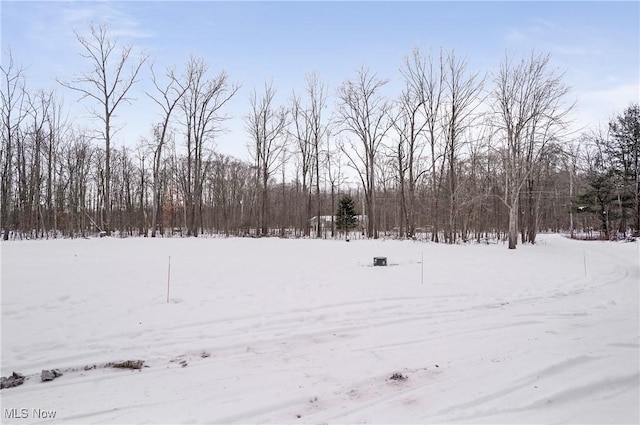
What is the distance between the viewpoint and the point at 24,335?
5.61 metres

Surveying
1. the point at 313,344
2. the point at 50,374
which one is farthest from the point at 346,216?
Answer: the point at 50,374

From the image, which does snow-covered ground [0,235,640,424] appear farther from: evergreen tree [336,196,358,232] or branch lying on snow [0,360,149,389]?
evergreen tree [336,196,358,232]

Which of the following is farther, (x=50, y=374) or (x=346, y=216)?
(x=346, y=216)

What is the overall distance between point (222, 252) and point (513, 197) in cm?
1681

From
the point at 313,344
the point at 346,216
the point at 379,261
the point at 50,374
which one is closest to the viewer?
Answer: the point at 50,374

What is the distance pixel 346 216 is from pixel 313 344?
2585cm

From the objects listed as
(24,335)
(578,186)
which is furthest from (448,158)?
(578,186)

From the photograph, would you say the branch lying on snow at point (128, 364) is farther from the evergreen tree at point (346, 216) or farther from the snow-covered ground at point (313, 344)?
the evergreen tree at point (346, 216)

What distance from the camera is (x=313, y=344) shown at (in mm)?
5602

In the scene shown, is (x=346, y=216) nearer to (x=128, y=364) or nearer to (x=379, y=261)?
(x=379, y=261)

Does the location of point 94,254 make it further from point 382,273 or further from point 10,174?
point 10,174

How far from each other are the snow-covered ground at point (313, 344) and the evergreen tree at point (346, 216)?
19.7 m

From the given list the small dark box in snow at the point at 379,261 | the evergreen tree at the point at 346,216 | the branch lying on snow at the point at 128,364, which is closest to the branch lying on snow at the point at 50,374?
the branch lying on snow at the point at 128,364

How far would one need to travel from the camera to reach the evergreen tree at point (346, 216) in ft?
102
